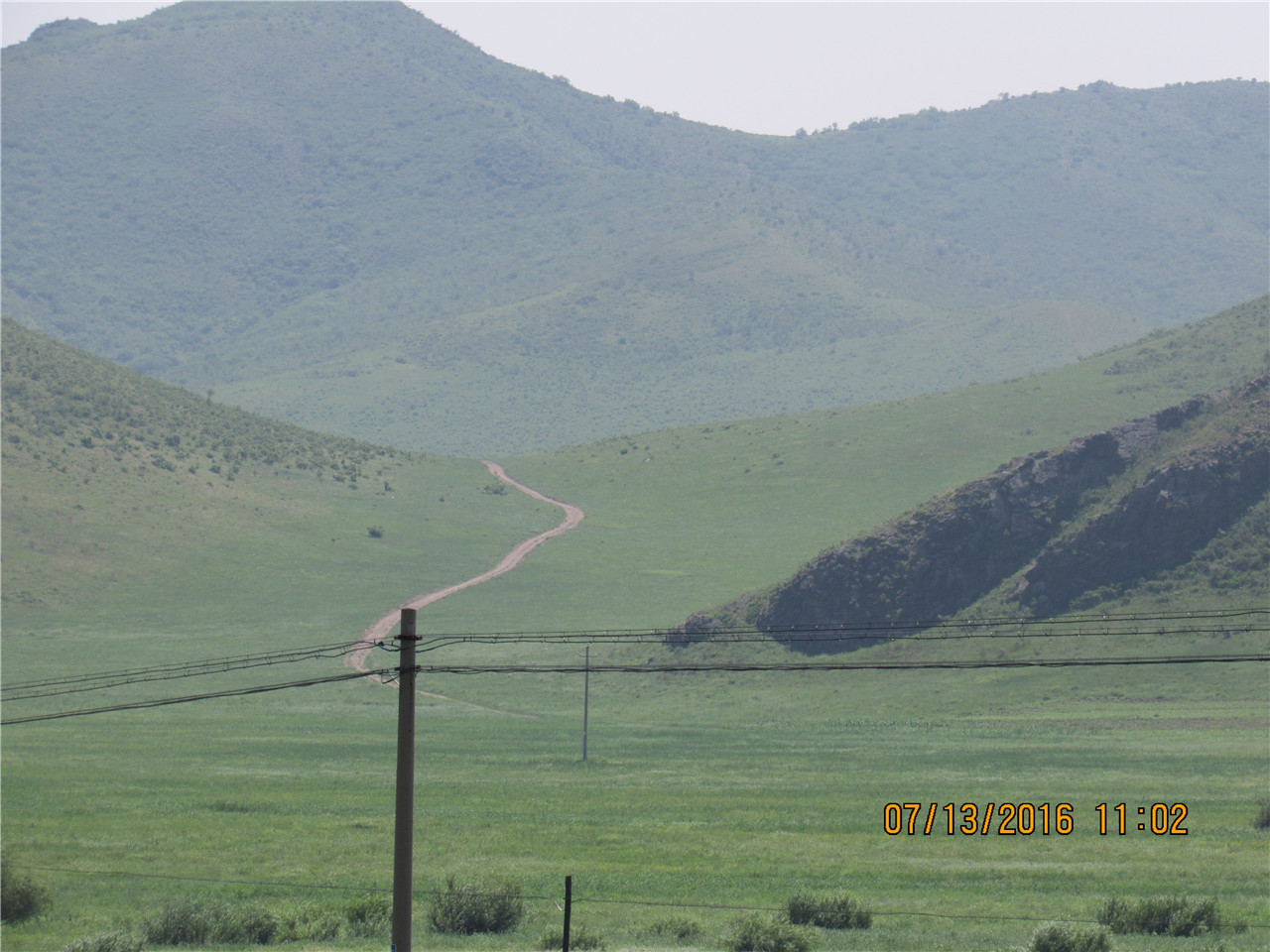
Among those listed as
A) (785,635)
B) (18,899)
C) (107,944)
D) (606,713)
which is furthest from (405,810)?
(785,635)

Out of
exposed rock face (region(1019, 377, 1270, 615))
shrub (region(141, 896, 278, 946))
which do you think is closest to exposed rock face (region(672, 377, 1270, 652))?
exposed rock face (region(1019, 377, 1270, 615))

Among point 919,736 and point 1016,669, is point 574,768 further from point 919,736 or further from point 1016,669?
point 1016,669

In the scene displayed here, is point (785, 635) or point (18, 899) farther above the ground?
point (785, 635)

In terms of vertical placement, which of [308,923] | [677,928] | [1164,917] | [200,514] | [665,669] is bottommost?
[308,923]

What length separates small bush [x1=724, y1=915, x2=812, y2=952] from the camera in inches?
1320

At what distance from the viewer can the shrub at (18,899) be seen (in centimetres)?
3862

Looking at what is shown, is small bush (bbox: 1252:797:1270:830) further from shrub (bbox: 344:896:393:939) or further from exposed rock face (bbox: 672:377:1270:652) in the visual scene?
exposed rock face (bbox: 672:377:1270:652)

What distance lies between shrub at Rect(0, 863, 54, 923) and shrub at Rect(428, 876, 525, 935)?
Answer: 1065 centimetres

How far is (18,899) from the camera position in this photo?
127 ft

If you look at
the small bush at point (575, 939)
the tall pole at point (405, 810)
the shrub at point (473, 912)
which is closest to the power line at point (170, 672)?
the tall pole at point (405, 810)

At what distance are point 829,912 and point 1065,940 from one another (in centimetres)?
716
